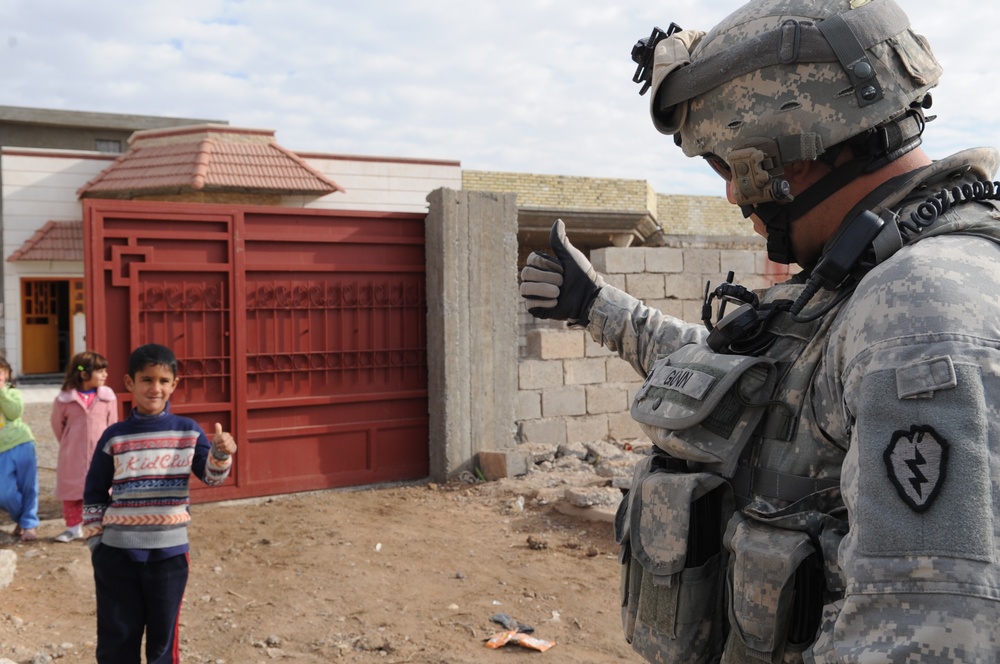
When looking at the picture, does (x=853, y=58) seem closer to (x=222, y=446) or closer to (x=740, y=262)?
(x=222, y=446)

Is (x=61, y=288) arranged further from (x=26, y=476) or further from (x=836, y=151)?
(x=836, y=151)

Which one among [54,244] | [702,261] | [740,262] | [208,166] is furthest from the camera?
[54,244]

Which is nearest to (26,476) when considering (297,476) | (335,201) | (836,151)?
(297,476)

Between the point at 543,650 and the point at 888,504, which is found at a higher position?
the point at 888,504

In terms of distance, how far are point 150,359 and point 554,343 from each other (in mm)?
4666

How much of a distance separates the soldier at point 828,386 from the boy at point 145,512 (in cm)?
208

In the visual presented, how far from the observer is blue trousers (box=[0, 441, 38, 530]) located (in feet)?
17.8

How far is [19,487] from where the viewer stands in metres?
5.49

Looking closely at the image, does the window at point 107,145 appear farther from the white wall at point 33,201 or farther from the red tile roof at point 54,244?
the red tile roof at point 54,244

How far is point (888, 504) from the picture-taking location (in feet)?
3.34

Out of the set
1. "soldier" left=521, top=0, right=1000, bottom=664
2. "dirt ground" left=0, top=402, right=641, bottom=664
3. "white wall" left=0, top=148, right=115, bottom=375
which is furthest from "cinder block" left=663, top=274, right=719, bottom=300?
"white wall" left=0, top=148, right=115, bottom=375

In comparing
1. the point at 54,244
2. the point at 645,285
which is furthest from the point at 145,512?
the point at 54,244

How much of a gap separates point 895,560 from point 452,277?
5996 mm

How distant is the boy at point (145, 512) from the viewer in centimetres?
301
